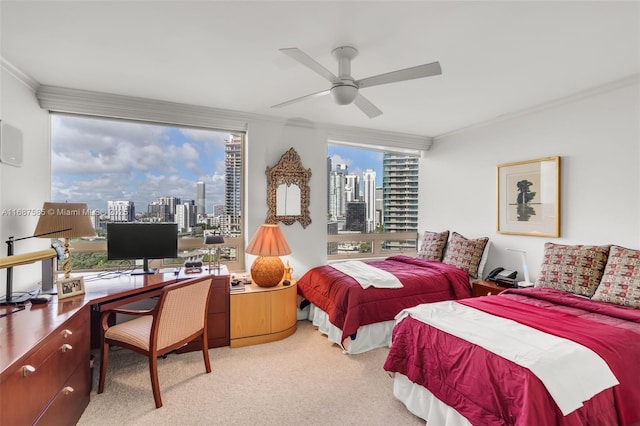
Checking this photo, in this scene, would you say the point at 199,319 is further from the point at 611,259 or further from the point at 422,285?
the point at 611,259

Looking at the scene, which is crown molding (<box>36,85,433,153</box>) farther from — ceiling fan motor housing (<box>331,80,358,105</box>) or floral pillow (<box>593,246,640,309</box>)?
floral pillow (<box>593,246,640,309</box>)

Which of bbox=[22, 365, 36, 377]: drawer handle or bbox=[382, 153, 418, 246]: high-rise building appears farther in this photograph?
bbox=[382, 153, 418, 246]: high-rise building

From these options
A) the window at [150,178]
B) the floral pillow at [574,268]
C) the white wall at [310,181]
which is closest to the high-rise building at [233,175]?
the window at [150,178]

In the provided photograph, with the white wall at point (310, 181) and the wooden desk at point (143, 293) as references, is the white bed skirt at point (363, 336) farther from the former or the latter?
the wooden desk at point (143, 293)

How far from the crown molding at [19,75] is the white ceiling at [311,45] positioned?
0.13 ft

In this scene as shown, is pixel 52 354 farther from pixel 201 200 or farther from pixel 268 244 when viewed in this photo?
pixel 201 200

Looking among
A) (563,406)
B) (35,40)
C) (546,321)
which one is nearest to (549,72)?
(546,321)

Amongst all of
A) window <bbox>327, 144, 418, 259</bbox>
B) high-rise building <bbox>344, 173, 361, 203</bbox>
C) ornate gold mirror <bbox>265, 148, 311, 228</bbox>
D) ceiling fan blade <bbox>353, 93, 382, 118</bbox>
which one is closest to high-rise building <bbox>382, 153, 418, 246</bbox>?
window <bbox>327, 144, 418, 259</bbox>

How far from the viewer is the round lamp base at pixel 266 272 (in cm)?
327

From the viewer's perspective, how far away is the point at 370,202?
15.9ft

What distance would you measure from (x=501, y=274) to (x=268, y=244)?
2.66 meters

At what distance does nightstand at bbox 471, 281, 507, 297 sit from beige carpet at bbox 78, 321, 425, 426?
1292mm

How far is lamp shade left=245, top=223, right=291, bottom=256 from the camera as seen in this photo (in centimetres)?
326

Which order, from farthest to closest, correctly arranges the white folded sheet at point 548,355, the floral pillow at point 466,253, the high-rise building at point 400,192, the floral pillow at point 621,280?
1. the high-rise building at point 400,192
2. the floral pillow at point 466,253
3. the floral pillow at point 621,280
4. the white folded sheet at point 548,355
